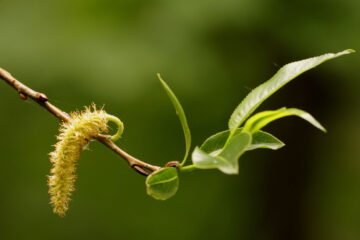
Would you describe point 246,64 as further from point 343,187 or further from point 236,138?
point 236,138

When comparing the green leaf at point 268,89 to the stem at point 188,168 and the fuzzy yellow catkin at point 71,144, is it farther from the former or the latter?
the fuzzy yellow catkin at point 71,144

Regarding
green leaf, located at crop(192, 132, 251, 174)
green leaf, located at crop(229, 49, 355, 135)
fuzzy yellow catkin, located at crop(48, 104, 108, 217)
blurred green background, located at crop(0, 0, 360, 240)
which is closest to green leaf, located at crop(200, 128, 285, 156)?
green leaf, located at crop(229, 49, 355, 135)

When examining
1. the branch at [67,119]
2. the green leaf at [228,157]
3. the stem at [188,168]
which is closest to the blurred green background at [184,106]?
the branch at [67,119]

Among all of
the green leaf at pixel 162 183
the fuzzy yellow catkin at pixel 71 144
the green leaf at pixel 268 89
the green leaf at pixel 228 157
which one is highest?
the fuzzy yellow catkin at pixel 71 144

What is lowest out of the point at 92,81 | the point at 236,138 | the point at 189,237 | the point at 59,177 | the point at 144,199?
the point at 236,138

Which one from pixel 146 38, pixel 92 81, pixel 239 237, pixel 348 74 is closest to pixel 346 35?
pixel 348 74

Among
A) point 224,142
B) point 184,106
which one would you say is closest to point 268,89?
point 224,142

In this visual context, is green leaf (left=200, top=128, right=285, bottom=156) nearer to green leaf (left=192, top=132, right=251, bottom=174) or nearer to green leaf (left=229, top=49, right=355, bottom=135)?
green leaf (left=229, top=49, right=355, bottom=135)
